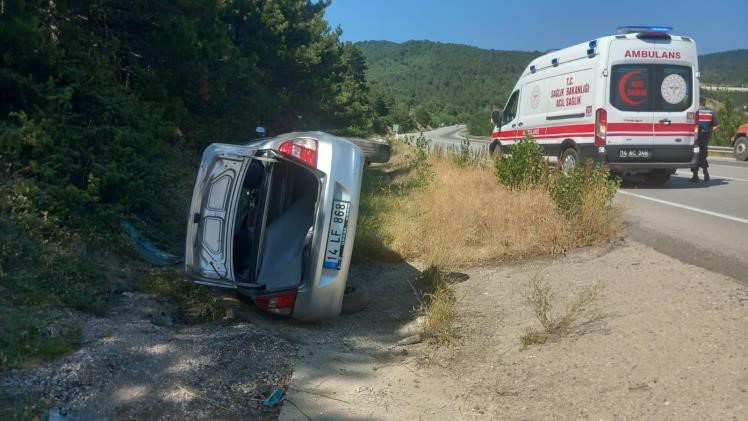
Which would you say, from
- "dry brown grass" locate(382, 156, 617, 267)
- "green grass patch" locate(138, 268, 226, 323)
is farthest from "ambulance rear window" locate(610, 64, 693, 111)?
"green grass patch" locate(138, 268, 226, 323)

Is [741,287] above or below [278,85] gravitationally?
below

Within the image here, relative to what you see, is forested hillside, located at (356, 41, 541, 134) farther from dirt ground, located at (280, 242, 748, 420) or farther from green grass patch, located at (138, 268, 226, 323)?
dirt ground, located at (280, 242, 748, 420)

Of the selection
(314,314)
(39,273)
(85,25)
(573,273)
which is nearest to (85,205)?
(39,273)

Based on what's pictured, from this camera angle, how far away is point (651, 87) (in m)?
11.7

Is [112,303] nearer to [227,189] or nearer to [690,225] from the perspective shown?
[227,189]

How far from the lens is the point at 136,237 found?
293 inches

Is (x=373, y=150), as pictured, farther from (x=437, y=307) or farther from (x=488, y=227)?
(x=437, y=307)

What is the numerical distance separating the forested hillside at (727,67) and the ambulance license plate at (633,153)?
68.7m

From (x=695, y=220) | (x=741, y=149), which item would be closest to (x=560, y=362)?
(x=695, y=220)

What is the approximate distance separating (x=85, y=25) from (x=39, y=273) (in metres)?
6.01

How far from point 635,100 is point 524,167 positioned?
332cm

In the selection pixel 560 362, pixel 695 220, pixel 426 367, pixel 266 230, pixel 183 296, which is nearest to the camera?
pixel 560 362

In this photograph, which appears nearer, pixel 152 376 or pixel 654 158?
pixel 152 376

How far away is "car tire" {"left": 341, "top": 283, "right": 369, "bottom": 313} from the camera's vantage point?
21.4 ft
